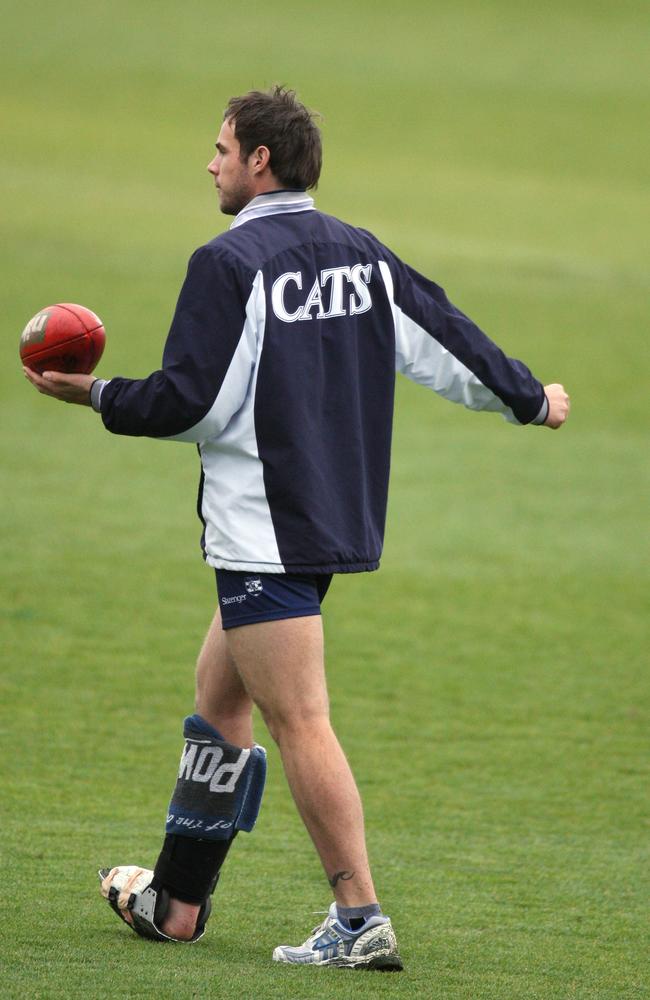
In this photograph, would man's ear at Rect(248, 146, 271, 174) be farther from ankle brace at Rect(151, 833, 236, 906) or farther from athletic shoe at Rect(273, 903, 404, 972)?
athletic shoe at Rect(273, 903, 404, 972)

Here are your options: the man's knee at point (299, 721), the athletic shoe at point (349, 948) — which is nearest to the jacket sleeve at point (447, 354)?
the man's knee at point (299, 721)

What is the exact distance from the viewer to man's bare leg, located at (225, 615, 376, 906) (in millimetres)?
3461

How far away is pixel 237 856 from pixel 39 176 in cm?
1847

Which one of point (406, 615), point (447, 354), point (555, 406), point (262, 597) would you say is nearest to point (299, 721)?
point (262, 597)

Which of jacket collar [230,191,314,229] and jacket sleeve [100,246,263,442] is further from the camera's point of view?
jacket collar [230,191,314,229]

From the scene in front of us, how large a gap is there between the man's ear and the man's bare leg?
3.43ft

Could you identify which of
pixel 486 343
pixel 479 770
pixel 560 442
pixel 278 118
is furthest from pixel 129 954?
pixel 560 442

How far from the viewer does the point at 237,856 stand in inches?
184

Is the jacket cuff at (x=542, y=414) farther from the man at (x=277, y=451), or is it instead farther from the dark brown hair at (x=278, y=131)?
the dark brown hair at (x=278, y=131)

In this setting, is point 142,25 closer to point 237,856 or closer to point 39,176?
point 39,176

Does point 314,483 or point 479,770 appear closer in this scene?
point 314,483

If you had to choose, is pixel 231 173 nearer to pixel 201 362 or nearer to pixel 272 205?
pixel 272 205

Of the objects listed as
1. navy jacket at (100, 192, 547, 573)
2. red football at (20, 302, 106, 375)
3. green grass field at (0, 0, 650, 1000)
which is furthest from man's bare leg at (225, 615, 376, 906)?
red football at (20, 302, 106, 375)

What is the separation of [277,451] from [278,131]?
0.75 m
